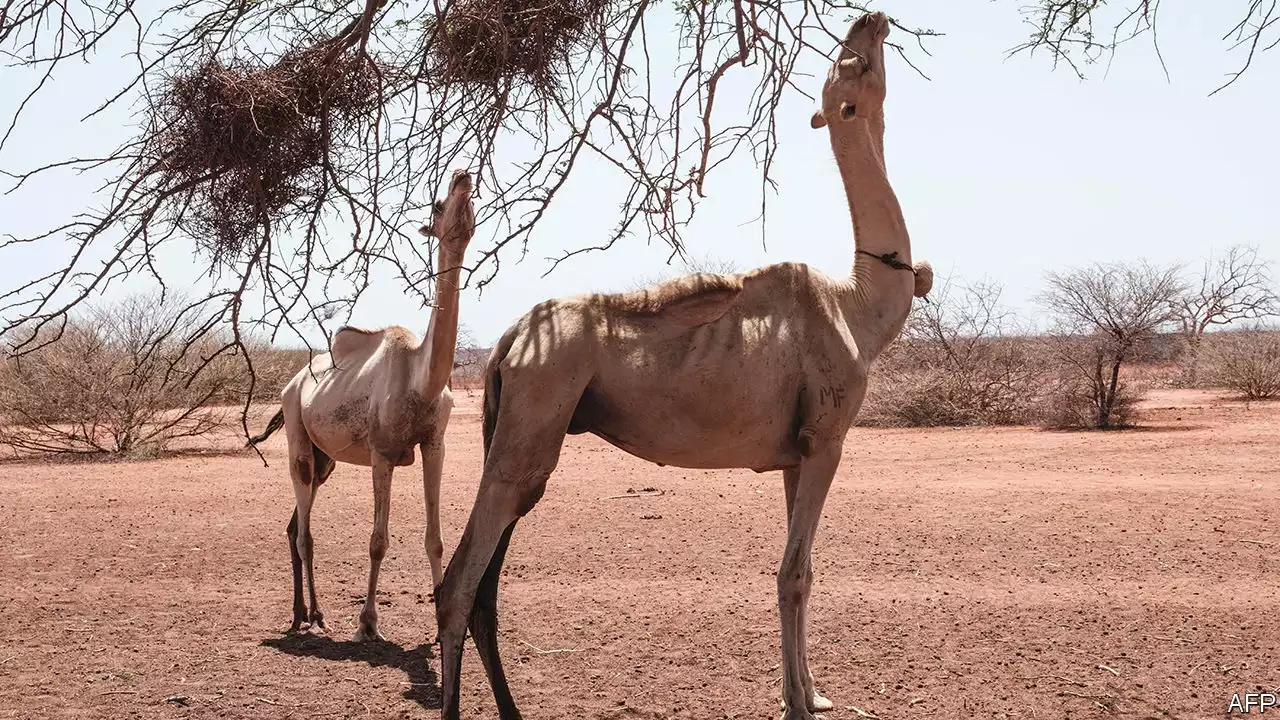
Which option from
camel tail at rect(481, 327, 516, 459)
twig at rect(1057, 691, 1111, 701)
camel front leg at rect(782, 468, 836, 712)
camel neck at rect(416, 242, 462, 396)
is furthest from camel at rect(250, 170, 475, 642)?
twig at rect(1057, 691, 1111, 701)

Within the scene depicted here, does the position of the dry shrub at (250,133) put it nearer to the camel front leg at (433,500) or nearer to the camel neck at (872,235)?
the camel neck at (872,235)

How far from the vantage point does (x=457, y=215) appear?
20.8 feet

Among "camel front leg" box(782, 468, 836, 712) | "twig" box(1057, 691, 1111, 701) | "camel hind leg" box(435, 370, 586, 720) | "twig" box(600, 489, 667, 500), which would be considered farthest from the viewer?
"twig" box(600, 489, 667, 500)

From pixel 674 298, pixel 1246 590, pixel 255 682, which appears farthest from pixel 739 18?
pixel 1246 590

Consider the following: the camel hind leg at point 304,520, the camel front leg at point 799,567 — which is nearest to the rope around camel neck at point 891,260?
the camel front leg at point 799,567

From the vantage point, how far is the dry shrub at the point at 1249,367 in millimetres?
25938

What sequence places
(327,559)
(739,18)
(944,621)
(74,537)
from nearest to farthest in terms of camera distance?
(739,18) < (944,621) < (327,559) < (74,537)

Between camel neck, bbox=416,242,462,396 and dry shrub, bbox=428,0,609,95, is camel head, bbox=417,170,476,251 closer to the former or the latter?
camel neck, bbox=416,242,462,396

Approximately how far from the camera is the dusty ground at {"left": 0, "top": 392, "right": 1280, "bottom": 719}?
19.0ft

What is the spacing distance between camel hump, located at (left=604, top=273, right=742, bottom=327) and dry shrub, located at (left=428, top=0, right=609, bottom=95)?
3.31 ft

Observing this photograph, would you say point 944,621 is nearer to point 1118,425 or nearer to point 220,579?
point 220,579

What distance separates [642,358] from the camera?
4.81 meters

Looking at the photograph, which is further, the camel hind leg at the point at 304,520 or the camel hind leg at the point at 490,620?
the camel hind leg at the point at 304,520

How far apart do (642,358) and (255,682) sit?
2968 mm
